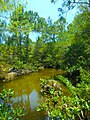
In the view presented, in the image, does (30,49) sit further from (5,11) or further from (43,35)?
(5,11)

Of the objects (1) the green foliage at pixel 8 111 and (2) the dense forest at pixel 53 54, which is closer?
(1) the green foliage at pixel 8 111

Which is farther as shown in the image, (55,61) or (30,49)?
(30,49)

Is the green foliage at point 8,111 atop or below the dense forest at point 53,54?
below

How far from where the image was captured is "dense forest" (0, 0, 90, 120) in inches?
292

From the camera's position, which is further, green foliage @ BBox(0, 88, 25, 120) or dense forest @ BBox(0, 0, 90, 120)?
dense forest @ BBox(0, 0, 90, 120)

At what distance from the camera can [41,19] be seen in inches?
1918

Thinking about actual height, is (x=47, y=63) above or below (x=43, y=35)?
below

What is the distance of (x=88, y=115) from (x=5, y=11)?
6634 mm

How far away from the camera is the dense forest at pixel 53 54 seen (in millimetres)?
7414

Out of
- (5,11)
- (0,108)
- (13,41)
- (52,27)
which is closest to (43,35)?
(52,27)

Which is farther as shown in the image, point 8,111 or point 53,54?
point 53,54

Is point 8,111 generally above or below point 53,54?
below

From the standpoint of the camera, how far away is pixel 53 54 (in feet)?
133

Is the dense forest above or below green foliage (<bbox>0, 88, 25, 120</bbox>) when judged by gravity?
above
